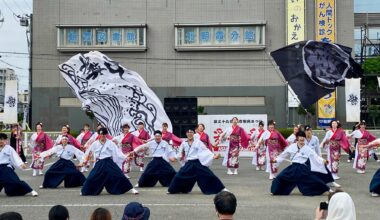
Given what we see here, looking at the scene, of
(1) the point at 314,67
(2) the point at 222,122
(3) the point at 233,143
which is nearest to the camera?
(1) the point at 314,67

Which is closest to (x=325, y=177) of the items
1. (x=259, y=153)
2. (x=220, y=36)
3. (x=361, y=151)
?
(x=361, y=151)

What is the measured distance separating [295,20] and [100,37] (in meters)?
13.7

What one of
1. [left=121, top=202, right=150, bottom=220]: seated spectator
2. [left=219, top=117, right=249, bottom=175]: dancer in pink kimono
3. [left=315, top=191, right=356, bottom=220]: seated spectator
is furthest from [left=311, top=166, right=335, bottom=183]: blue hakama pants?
[left=121, top=202, right=150, bottom=220]: seated spectator

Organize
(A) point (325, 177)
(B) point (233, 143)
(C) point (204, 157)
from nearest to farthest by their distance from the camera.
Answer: (C) point (204, 157), (A) point (325, 177), (B) point (233, 143)

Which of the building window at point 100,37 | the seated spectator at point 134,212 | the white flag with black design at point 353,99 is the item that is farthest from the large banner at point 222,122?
the seated spectator at point 134,212

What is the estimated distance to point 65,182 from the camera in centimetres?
1257

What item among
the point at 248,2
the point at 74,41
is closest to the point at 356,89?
the point at 248,2

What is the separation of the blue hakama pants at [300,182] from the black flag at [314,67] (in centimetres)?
349

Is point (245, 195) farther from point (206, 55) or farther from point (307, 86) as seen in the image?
point (206, 55)

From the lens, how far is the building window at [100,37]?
1455 inches

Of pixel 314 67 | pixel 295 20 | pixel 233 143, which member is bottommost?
pixel 233 143

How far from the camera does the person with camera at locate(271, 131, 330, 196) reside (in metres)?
11.1

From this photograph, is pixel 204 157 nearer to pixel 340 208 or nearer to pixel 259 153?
pixel 259 153

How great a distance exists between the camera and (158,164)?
12.5m
